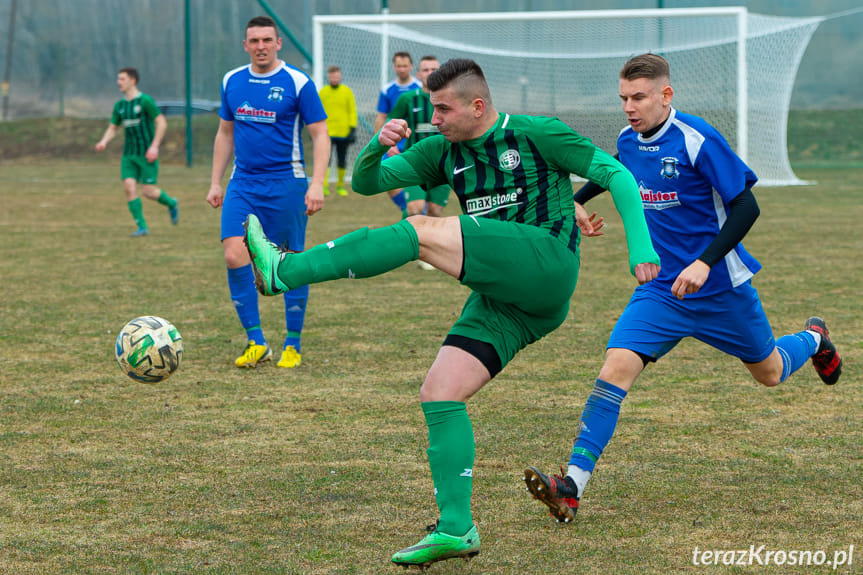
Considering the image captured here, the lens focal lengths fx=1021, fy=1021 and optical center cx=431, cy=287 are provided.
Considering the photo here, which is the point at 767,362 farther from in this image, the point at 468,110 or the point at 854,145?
the point at 854,145

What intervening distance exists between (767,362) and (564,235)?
1.46m

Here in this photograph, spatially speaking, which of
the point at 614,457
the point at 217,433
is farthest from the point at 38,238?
the point at 614,457

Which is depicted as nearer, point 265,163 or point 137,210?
point 265,163

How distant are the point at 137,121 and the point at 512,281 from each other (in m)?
11.0

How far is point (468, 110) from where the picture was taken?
361 centimetres

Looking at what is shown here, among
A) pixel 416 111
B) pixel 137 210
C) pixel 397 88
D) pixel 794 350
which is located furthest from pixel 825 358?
pixel 137 210

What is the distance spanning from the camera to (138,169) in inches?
540

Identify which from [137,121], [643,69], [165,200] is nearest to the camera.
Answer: [643,69]

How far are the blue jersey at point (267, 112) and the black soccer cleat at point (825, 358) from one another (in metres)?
3.33

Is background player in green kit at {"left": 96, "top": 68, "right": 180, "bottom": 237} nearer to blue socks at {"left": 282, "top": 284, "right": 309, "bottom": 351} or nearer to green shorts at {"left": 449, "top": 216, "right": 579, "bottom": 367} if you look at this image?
blue socks at {"left": 282, "top": 284, "right": 309, "bottom": 351}

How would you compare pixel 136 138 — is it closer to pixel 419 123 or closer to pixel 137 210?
pixel 137 210

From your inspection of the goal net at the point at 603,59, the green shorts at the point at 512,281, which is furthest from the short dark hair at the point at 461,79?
the goal net at the point at 603,59

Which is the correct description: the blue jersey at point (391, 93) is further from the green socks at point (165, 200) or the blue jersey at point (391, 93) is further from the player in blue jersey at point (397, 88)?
the green socks at point (165, 200)

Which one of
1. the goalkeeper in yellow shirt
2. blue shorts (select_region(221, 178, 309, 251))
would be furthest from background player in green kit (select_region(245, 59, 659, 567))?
the goalkeeper in yellow shirt
